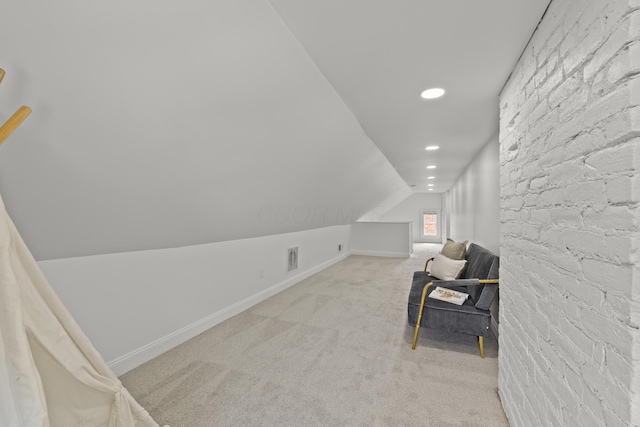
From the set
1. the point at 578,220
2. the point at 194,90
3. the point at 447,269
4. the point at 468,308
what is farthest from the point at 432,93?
the point at 447,269

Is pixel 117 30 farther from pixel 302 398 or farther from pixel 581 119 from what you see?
pixel 302 398

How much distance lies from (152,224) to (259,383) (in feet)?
4.78

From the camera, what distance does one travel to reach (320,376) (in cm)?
220

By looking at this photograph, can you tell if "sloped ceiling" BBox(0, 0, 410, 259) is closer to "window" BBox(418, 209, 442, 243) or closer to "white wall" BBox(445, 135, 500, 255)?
"white wall" BBox(445, 135, 500, 255)

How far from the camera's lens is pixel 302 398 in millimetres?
1944

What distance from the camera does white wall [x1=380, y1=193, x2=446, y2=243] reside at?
11672 millimetres

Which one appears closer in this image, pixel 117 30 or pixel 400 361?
pixel 117 30

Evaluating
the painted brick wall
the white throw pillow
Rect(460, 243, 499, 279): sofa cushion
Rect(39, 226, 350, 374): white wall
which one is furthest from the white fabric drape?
the white throw pillow

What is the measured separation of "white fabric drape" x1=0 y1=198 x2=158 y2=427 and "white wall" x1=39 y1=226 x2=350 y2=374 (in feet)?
2.92

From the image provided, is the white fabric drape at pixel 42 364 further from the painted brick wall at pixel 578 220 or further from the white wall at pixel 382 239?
the white wall at pixel 382 239

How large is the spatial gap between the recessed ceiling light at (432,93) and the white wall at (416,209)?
9705 mm

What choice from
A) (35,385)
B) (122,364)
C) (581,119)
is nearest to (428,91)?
(581,119)

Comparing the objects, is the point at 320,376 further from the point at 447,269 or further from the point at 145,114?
the point at 145,114

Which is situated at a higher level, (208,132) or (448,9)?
(448,9)
